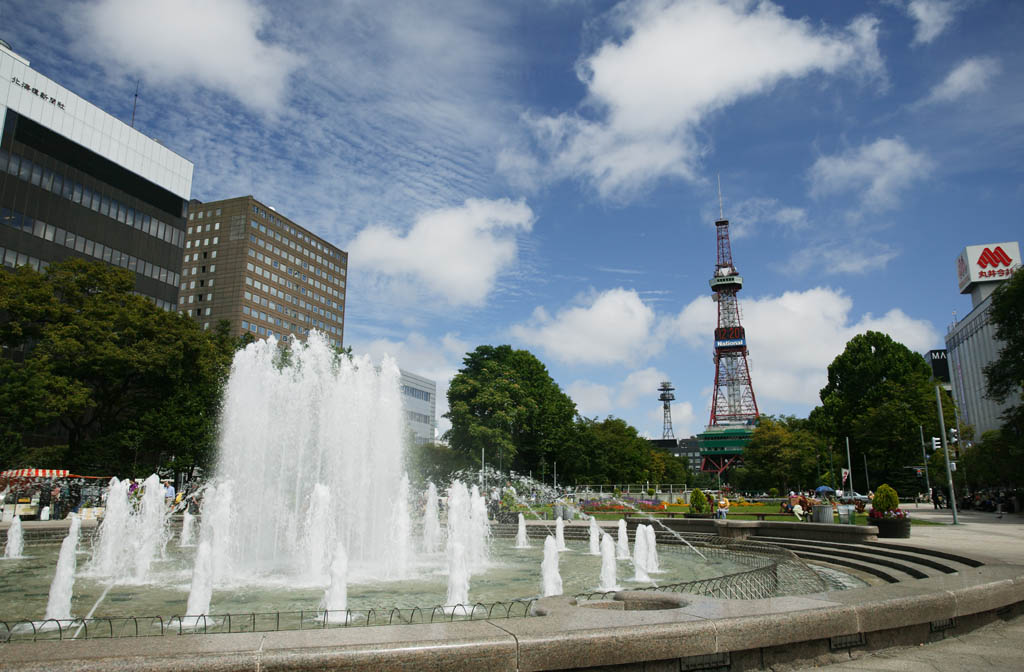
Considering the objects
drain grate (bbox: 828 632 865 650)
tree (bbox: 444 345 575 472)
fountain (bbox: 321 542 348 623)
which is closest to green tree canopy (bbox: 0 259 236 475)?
tree (bbox: 444 345 575 472)

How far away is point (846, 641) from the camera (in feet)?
18.5

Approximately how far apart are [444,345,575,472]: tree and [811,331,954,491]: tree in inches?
991

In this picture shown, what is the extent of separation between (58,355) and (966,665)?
39205 millimetres

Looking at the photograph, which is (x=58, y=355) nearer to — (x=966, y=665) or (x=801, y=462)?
(x=966, y=665)

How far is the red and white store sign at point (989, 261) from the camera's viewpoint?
297 feet

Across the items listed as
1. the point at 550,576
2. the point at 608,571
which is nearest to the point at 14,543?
the point at 550,576

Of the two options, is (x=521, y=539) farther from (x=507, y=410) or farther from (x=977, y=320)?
(x=977, y=320)

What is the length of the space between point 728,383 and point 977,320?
43326 millimetres

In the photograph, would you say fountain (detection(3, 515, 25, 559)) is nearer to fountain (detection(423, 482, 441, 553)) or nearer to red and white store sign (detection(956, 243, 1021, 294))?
fountain (detection(423, 482, 441, 553))

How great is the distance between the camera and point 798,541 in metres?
18.2

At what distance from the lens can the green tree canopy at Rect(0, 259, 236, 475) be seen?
31562 millimetres

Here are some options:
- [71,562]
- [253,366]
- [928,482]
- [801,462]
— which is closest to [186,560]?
[253,366]

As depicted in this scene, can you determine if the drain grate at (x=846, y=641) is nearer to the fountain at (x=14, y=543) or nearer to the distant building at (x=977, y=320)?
the fountain at (x=14, y=543)

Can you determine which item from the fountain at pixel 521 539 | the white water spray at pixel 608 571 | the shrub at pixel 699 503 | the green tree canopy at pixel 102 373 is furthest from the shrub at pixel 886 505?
the green tree canopy at pixel 102 373
